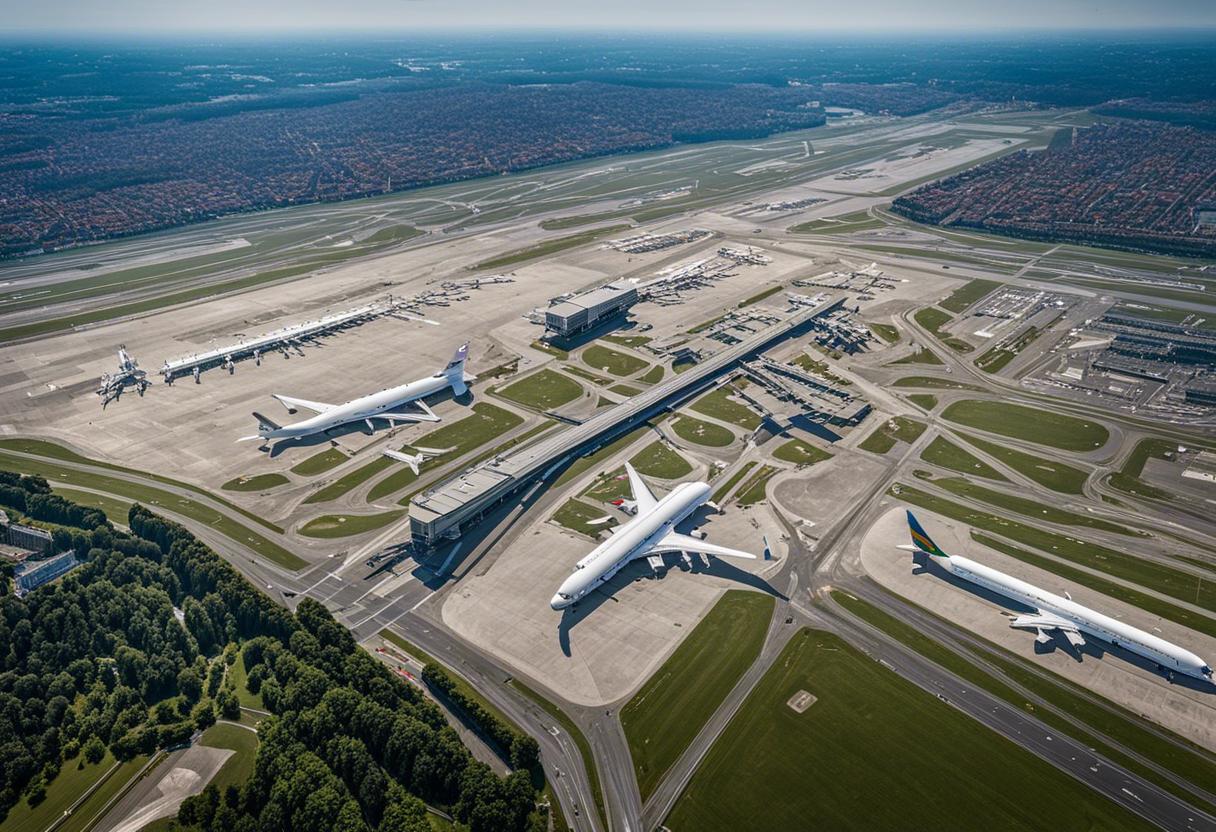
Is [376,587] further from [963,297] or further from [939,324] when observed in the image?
[963,297]

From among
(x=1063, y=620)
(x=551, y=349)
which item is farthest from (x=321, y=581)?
(x=1063, y=620)

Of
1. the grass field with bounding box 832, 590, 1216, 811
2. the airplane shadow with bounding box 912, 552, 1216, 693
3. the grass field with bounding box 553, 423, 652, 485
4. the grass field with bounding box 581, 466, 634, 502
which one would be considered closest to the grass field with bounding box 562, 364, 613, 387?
the grass field with bounding box 553, 423, 652, 485

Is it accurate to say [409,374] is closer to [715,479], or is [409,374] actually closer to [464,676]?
[715,479]

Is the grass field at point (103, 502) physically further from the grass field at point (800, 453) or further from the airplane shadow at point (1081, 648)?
the airplane shadow at point (1081, 648)

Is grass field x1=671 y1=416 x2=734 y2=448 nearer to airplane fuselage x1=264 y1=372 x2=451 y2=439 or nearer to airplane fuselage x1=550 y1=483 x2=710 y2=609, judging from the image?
airplane fuselage x1=550 y1=483 x2=710 y2=609

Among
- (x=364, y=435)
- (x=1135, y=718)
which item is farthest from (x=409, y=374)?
(x=1135, y=718)
